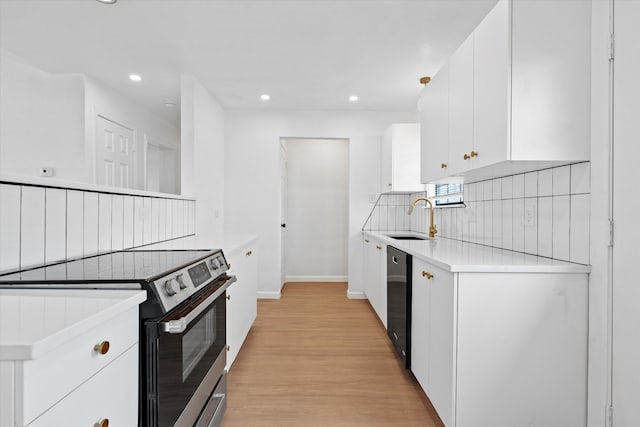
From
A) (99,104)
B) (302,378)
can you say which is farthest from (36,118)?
(302,378)

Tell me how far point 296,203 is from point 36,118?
3340mm

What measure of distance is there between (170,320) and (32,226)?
0.71 metres

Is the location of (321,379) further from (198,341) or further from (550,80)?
(550,80)

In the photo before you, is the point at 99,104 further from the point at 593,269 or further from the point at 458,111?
the point at 593,269

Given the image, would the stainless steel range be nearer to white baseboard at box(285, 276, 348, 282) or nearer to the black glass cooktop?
the black glass cooktop

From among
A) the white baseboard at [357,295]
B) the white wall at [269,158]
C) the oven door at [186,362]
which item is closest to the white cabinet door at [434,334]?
the oven door at [186,362]

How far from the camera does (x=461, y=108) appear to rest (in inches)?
→ 76.0

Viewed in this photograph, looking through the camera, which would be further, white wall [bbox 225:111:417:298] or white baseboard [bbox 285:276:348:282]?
white baseboard [bbox 285:276:348:282]

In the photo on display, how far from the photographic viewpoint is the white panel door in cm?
125

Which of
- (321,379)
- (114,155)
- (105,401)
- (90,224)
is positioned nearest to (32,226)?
(90,224)

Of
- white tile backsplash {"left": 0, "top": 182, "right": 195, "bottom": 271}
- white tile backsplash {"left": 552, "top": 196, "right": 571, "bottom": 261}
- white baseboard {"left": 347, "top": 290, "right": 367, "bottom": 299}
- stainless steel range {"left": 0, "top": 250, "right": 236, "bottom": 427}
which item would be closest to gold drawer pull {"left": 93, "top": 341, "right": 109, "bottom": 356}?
stainless steel range {"left": 0, "top": 250, "right": 236, "bottom": 427}

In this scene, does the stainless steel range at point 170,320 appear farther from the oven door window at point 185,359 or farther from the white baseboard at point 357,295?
the white baseboard at point 357,295

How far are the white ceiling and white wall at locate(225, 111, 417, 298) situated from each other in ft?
1.97

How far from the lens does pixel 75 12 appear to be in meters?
2.25
